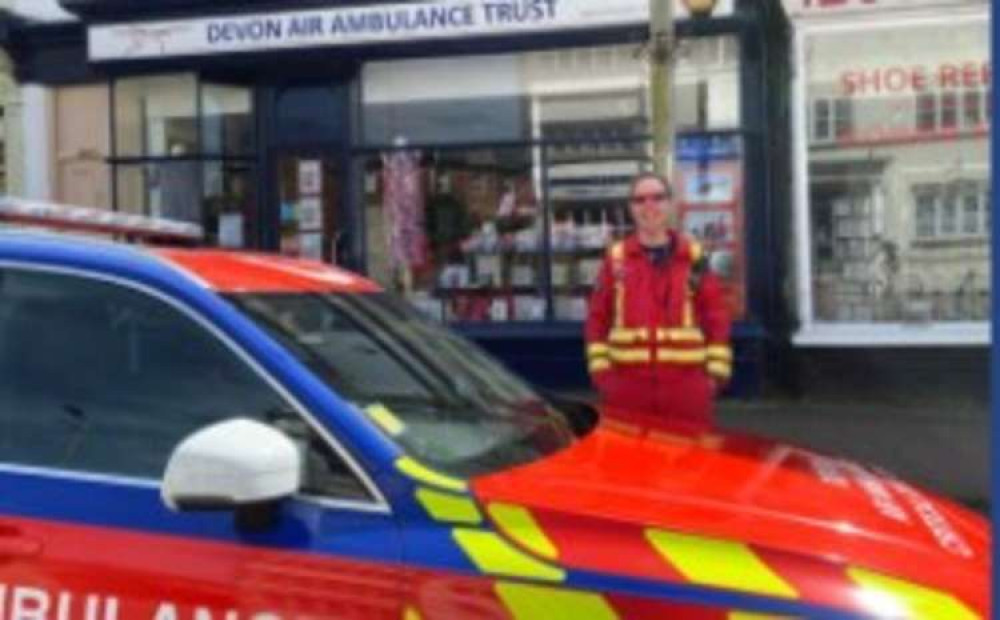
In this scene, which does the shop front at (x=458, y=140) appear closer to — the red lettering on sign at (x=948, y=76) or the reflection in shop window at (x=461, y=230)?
the reflection in shop window at (x=461, y=230)

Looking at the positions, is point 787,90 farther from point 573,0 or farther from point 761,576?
point 761,576

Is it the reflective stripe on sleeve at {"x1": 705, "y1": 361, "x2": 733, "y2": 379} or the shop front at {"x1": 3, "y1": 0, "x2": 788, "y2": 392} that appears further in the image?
the shop front at {"x1": 3, "y1": 0, "x2": 788, "y2": 392}

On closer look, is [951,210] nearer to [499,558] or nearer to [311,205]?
[311,205]

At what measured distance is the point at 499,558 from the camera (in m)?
3.25

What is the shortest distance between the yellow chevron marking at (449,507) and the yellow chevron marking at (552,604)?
0.17m

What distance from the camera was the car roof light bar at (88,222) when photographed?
416 centimetres

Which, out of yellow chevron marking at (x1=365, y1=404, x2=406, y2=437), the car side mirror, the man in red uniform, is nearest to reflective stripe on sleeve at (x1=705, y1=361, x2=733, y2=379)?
the man in red uniform

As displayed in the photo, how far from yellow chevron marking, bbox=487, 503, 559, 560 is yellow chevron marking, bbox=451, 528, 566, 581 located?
22 millimetres

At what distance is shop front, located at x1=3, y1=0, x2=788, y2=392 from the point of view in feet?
41.1

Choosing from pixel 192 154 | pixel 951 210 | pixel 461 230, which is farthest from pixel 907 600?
pixel 192 154

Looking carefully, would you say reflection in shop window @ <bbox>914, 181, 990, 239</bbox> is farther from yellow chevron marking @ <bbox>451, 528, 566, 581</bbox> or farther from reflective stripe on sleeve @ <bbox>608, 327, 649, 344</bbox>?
yellow chevron marking @ <bbox>451, 528, 566, 581</bbox>

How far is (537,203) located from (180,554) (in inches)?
388

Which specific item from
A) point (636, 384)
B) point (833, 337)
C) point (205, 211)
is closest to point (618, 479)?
point (636, 384)

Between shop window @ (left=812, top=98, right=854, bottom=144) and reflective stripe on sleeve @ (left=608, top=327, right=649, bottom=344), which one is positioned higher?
shop window @ (left=812, top=98, right=854, bottom=144)
